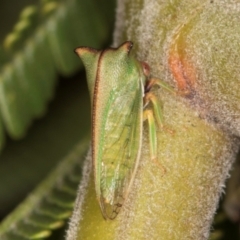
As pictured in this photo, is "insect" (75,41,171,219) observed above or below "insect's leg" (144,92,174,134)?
below

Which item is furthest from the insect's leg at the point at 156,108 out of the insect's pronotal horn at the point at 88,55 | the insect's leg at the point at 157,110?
the insect's pronotal horn at the point at 88,55

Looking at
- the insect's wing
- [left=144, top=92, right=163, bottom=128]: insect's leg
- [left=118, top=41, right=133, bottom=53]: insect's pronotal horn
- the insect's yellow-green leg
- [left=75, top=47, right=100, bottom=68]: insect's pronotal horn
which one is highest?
[left=118, top=41, right=133, bottom=53]: insect's pronotal horn

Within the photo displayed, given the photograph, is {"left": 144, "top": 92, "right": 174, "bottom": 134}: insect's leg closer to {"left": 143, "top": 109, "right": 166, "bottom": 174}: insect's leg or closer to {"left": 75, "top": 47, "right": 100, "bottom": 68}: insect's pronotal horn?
{"left": 143, "top": 109, "right": 166, "bottom": 174}: insect's leg

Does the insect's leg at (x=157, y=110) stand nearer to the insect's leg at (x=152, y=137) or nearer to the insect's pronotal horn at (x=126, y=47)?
the insect's leg at (x=152, y=137)

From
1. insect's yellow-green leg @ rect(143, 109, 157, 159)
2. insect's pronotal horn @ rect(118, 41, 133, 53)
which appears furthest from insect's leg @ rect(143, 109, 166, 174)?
insect's pronotal horn @ rect(118, 41, 133, 53)

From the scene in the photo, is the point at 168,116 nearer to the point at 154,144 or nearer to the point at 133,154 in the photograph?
the point at 154,144

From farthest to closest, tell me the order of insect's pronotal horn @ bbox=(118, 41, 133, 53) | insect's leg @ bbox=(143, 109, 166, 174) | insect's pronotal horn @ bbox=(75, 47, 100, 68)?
1. insect's pronotal horn @ bbox=(75, 47, 100, 68)
2. insect's pronotal horn @ bbox=(118, 41, 133, 53)
3. insect's leg @ bbox=(143, 109, 166, 174)

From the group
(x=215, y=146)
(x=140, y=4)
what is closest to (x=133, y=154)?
(x=215, y=146)

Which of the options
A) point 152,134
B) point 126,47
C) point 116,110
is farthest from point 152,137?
point 116,110
